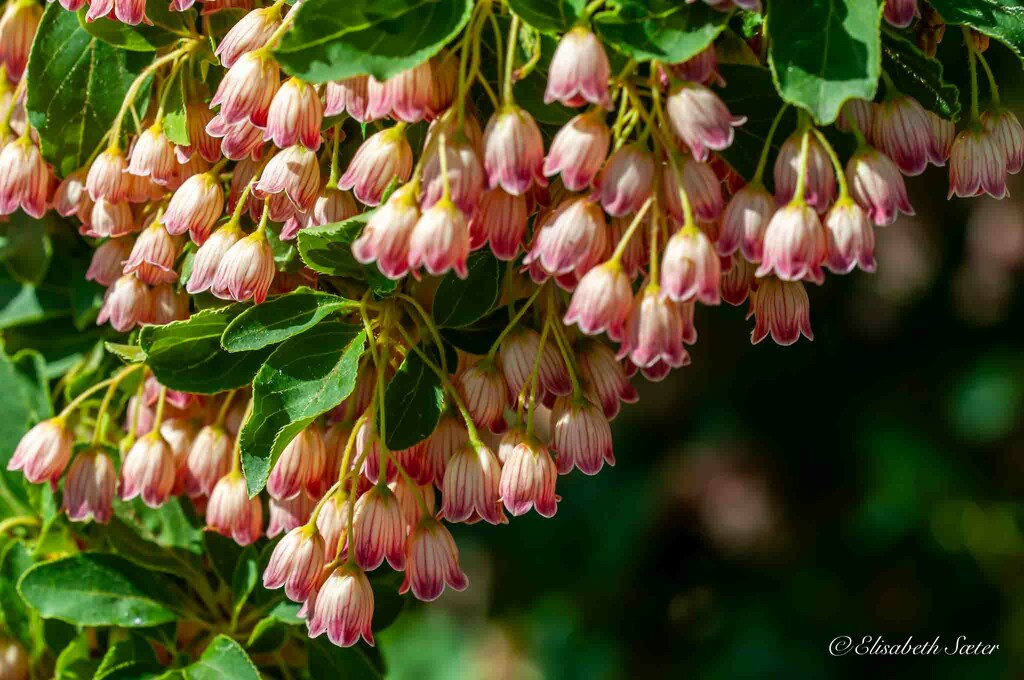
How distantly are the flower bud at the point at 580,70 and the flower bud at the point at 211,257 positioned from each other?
25 cm

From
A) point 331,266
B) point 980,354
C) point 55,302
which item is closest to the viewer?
point 331,266

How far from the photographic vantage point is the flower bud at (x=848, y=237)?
0.65m

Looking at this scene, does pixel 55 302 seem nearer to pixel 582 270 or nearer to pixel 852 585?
pixel 582 270

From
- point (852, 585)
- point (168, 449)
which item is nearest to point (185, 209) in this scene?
point (168, 449)

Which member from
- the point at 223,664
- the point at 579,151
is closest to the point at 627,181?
the point at 579,151

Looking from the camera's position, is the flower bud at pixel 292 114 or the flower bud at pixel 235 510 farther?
the flower bud at pixel 235 510

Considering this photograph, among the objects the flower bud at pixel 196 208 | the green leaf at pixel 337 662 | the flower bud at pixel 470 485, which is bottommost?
the green leaf at pixel 337 662

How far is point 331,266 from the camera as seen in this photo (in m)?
0.74

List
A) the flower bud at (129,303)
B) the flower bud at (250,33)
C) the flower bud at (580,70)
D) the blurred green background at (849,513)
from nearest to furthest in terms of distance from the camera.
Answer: the flower bud at (580,70)
the flower bud at (250,33)
the flower bud at (129,303)
the blurred green background at (849,513)

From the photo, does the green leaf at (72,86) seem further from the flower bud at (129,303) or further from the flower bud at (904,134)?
the flower bud at (904,134)

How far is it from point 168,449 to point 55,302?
0.26m

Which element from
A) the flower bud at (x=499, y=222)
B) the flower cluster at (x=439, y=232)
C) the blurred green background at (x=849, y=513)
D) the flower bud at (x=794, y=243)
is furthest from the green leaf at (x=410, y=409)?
the blurred green background at (x=849, y=513)

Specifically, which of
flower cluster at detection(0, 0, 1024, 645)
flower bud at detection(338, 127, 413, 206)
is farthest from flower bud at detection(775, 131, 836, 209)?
flower bud at detection(338, 127, 413, 206)

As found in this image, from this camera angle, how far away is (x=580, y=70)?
0.62 m
